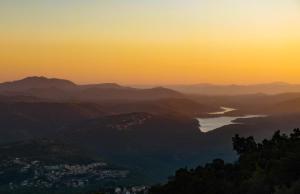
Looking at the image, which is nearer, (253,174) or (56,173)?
(253,174)

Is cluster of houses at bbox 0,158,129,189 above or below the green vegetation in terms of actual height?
below

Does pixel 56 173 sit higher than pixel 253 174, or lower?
lower

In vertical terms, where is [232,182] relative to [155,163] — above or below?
above

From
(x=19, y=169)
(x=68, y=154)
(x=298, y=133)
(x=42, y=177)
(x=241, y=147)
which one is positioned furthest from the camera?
(x=68, y=154)

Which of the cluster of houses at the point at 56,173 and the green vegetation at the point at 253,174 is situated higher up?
the green vegetation at the point at 253,174

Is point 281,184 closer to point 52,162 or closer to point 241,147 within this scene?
point 241,147

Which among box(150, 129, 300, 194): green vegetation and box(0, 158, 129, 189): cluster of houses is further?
box(0, 158, 129, 189): cluster of houses

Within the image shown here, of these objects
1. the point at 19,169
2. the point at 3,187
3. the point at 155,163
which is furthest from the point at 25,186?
the point at 155,163

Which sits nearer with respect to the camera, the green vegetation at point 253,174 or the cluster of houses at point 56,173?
the green vegetation at point 253,174
